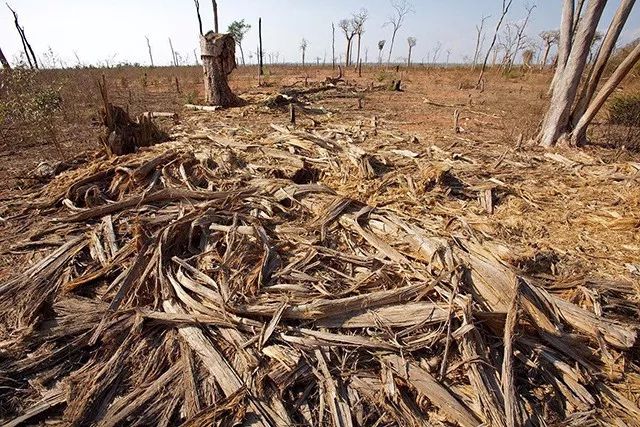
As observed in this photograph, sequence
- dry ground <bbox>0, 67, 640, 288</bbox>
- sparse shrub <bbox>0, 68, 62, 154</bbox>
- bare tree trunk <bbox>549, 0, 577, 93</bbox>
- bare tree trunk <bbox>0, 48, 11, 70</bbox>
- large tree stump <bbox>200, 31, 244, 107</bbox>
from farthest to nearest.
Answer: bare tree trunk <bbox>0, 48, 11, 70</bbox>
large tree stump <bbox>200, 31, 244, 107</bbox>
bare tree trunk <bbox>549, 0, 577, 93</bbox>
sparse shrub <bbox>0, 68, 62, 154</bbox>
dry ground <bbox>0, 67, 640, 288</bbox>

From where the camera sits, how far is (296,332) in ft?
6.71

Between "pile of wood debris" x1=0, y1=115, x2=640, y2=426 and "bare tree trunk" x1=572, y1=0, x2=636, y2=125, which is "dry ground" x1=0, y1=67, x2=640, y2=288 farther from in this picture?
"bare tree trunk" x1=572, y1=0, x2=636, y2=125

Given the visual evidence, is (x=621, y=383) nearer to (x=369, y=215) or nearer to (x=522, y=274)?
(x=522, y=274)

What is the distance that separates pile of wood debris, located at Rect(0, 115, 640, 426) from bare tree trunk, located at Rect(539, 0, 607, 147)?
4.27 metres

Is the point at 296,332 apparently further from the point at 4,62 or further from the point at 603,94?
the point at 4,62

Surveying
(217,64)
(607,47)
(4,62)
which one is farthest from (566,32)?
(4,62)

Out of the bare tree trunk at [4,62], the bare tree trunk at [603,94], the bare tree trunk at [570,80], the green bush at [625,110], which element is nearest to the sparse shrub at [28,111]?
the bare tree trunk at [4,62]

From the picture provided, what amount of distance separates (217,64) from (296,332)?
7760 millimetres

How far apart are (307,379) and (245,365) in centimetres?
35

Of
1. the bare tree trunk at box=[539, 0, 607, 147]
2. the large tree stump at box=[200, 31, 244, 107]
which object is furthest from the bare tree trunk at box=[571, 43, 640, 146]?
the large tree stump at box=[200, 31, 244, 107]

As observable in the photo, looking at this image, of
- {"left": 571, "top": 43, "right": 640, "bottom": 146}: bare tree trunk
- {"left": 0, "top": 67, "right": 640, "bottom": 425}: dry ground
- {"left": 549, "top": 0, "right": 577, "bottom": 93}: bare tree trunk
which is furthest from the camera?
{"left": 549, "top": 0, "right": 577, "bottom": 93}: bare tree trunk

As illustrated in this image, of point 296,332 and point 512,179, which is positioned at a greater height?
point 512,179

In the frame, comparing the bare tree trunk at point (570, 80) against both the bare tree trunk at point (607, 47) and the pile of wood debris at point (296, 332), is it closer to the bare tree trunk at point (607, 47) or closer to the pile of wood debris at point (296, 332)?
the bare tree trunk at point (607, 47)

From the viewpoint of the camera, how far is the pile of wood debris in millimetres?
1750
